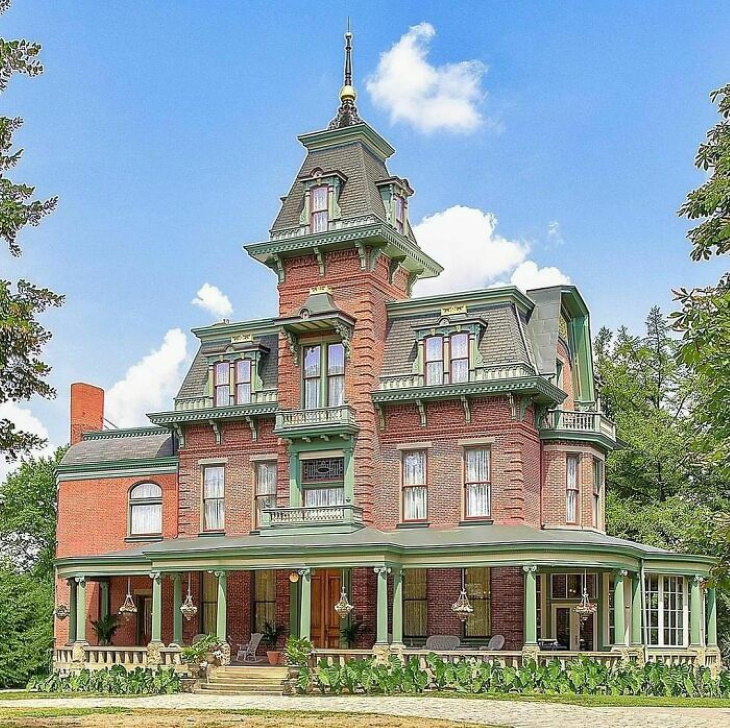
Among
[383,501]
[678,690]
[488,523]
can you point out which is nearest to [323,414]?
[383,501]

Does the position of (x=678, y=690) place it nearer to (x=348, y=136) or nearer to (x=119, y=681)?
(x=119, y=681)

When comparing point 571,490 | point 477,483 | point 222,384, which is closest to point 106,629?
point 222,384

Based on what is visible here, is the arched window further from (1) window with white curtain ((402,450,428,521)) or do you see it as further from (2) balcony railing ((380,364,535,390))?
(2) balcony railing ((380,364,535,390))

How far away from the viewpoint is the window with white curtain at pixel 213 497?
35.8 m

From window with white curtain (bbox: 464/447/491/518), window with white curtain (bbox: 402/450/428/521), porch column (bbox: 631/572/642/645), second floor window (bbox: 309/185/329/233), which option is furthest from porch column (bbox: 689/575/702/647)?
second floor window (bbox: 309/185/329/233)

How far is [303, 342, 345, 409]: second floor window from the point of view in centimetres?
3391

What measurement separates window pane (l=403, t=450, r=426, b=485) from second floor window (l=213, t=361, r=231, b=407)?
6.21 meters

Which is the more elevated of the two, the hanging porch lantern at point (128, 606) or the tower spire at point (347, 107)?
the tower spire at point (347, 107)

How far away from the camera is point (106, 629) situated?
36.2m

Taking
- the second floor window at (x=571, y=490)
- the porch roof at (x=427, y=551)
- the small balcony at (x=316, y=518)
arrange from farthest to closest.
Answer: the second floor window at (x=571, y=490)
the small balcony at (x=316, y=518)
the porch roof at (x=427, y=551)

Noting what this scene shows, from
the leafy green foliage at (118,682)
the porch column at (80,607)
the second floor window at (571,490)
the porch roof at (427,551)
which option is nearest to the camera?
Result: the leafy green foliage at (118,682)

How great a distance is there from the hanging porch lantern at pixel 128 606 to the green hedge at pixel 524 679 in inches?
391

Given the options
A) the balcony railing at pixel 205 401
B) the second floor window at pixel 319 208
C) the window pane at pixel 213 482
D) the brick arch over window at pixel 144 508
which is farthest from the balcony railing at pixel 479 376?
the brick arch over window at pixel 144 508

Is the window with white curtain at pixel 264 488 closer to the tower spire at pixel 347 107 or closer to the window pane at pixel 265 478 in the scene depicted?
the window pane at pixel 265 478
